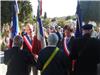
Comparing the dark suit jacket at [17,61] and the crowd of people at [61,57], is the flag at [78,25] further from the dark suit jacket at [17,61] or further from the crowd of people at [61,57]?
the dark suit jacket at [17,61]

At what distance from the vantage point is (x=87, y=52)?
26.3 ft

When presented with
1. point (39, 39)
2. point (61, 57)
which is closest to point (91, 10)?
Result: point (39, 39)

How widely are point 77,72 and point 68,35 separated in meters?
1.90

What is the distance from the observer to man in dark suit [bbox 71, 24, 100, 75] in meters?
7.99

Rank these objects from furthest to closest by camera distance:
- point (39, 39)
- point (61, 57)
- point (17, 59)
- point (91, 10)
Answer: point (91, 10)
point (39, 39)
point (17, 59)
point (61, 57)

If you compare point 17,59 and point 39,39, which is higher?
point 39,39

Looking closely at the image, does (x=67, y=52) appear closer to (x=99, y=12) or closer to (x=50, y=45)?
(x=50, y=45)

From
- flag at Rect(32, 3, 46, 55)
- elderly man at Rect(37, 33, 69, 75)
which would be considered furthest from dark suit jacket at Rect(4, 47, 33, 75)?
flag at Rect(32, 3, 46, 55)

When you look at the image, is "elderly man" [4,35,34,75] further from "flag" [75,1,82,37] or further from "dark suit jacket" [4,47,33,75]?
"flag" [75,1,82,37]

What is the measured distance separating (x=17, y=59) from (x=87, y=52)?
4.83 ft

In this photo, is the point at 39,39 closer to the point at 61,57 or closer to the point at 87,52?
the point at 87,52

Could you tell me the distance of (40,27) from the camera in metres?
10.9

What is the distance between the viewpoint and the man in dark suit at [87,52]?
7.99 m

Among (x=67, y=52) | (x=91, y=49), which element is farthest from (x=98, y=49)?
(x=67, y=52)
